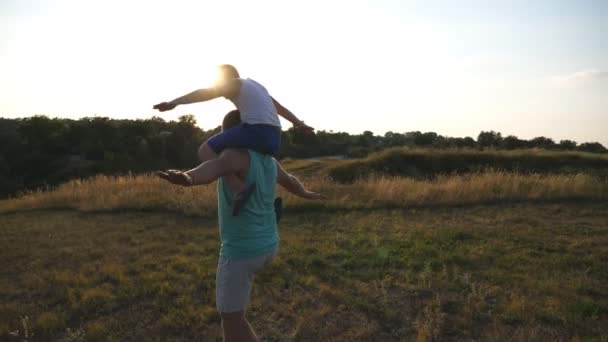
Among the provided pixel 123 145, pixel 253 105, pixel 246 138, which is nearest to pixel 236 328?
pixel 246 138

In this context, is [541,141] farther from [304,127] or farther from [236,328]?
[236,328]

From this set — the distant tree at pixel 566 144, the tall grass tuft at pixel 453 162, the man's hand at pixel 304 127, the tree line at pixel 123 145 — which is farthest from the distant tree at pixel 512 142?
the man's hand at pixel 304 127

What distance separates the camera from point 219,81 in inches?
85.7

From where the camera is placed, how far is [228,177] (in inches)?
83.4

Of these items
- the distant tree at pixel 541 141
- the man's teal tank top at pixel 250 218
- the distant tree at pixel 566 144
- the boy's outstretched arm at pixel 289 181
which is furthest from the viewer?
the distant tree at pixel 541 141

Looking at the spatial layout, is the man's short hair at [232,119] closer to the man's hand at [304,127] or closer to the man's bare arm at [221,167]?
the man's bare arm at [221,167]

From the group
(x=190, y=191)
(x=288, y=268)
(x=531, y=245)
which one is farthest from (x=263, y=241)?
(x=190, y=191)

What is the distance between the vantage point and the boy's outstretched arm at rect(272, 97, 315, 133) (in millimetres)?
2621

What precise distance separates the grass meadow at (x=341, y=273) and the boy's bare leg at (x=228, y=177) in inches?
85.7

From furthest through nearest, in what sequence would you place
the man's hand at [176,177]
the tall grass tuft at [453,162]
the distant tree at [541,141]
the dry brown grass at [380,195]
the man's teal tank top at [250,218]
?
the distant tree at [541,141]
the tall grass tuft at [453,162]
the dry brown grass at [380,195]
the man's teal tank top at [250,218]
the man's hand at [176,177]

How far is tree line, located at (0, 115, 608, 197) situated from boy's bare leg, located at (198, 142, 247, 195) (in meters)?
32.5

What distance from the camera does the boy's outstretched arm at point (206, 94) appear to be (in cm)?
204

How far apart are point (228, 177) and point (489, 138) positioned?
3991 cm

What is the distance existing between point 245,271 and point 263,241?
18cm
